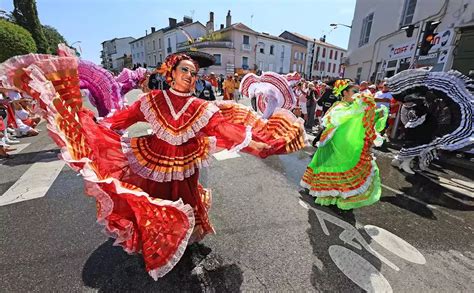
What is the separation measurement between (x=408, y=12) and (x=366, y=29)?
4.75 m

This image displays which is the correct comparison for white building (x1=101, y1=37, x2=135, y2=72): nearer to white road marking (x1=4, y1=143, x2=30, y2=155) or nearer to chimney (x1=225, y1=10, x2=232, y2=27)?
chimney (x1=225, y1=10, x2=232, y2=27)

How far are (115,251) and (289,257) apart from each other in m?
1.84

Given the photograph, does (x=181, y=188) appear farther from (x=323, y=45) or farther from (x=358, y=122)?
(x=323, y=45)

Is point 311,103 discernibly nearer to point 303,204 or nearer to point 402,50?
point 303,204

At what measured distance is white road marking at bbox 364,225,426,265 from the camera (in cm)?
269

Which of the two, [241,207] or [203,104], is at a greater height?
[203,104]

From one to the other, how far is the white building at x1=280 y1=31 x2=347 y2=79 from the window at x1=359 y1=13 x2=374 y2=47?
29445 millimetres

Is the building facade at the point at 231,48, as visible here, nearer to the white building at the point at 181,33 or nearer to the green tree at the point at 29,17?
the white building at the point at 181,33

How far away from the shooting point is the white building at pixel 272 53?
41031mm

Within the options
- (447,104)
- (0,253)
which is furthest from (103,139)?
(447,104)

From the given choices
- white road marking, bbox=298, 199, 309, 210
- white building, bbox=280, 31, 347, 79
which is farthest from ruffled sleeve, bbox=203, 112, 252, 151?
white building, bbox=280, 31, 347, 79

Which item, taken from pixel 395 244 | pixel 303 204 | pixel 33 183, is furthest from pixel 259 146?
pixel 33 183

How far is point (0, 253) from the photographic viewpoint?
2.53 m

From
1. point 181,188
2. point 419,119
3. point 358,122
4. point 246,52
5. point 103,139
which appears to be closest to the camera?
point 103,139
